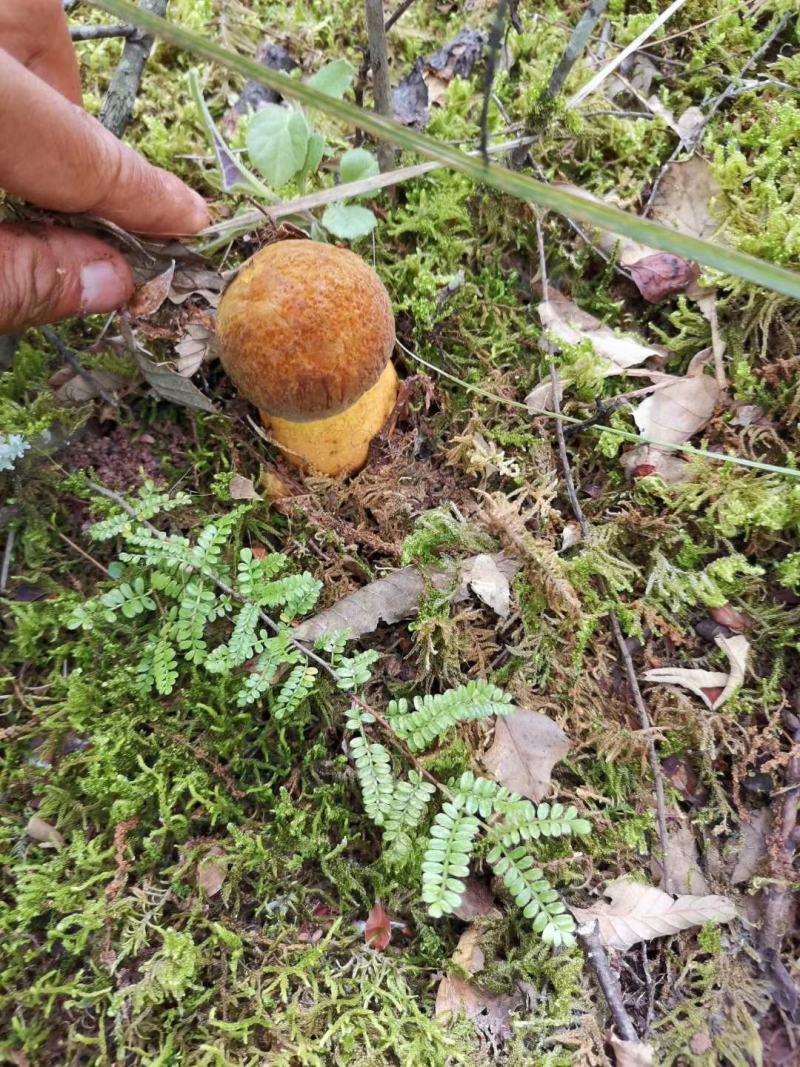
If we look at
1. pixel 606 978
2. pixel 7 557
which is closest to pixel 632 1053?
pixel 606 978

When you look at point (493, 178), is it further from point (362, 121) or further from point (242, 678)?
point (242, 678)

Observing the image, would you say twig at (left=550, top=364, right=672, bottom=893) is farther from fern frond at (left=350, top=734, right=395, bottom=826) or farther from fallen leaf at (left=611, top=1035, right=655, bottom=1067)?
fern frond at (left=350, top=734, right=395, bottom=826)

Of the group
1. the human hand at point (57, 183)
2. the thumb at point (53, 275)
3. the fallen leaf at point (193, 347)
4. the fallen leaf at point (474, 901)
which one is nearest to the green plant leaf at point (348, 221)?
→ the human hand at point (57, 183)

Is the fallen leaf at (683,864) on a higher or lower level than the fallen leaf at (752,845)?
lower

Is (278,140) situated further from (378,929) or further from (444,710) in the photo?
(378,929)

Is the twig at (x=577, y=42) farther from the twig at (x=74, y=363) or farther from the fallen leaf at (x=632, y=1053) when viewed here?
the fallen leaf at (x=632, y=1053)

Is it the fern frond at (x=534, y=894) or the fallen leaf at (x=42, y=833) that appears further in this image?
the fallen leaf at (x=42, y=833)

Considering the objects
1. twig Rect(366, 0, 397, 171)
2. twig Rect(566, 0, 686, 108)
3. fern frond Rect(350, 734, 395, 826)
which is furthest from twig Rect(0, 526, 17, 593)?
twig Rect(566, 0, 686, 108)
